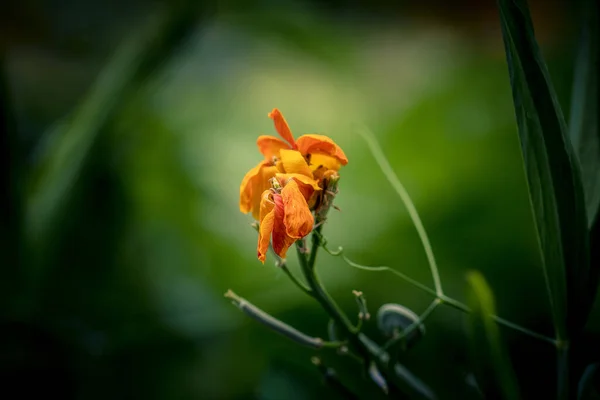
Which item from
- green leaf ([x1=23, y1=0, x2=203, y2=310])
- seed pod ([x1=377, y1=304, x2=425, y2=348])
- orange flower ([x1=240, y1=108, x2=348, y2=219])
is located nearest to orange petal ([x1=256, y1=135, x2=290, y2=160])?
orange flower ([x1=240, y1=108, x2=348, y2=219])

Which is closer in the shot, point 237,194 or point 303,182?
point 303,182

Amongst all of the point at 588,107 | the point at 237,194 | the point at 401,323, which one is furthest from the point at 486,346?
the point at 237,194

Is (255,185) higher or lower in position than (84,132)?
lower

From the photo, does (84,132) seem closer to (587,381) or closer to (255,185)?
(255,185)

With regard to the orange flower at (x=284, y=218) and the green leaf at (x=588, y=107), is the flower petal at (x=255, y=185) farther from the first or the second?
the green leaf at (x=588, y=107)

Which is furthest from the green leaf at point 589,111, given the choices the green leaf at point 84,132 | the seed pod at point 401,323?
the green leaf at point 84,132

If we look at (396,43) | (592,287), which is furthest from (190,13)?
(592,287)
